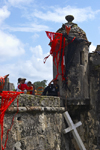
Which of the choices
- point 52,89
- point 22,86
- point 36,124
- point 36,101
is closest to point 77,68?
point 52,89

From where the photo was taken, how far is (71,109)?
11.0m

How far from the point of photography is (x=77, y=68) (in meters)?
11.1

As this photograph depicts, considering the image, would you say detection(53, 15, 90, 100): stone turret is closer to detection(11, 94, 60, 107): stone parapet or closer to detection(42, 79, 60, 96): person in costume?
detection(42, 79, 60, 96): person in costume

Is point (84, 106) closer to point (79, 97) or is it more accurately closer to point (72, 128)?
point (79, 97)

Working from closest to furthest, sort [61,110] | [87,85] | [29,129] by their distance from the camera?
[29,129] → [61,110] → [87,85]

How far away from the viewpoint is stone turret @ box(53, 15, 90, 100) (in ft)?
35.8

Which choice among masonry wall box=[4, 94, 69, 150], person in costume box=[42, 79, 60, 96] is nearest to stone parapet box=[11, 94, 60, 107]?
masonry wall box=[4, 94, 69, 150]

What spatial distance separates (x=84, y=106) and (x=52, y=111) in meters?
2.91

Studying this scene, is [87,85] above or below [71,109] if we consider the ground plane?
above

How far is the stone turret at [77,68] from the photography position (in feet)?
35.8

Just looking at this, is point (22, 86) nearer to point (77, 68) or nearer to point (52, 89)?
point (52, 89)

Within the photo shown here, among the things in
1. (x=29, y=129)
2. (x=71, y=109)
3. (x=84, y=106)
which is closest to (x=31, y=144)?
(x=29, y=129)

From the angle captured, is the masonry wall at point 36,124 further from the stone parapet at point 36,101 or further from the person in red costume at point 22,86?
the person in red costume at point 22,86

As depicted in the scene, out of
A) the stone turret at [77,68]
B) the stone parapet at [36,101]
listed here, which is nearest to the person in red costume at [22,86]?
the stone parapet at [36,101]
